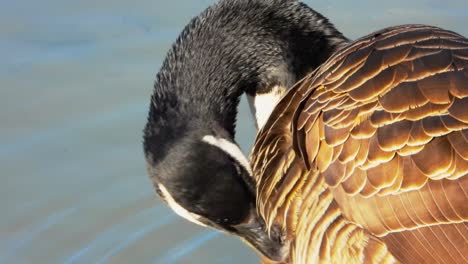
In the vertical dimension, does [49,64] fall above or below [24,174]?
above

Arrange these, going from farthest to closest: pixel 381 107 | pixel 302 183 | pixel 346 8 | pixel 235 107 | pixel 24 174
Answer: pixel 346 8, pixel 24 174, pixel 235 107, pixel 302 183, pixel 381 107

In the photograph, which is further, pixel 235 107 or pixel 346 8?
pixel 346 8

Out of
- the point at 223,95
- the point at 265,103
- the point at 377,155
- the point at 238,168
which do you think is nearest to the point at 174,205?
the point at 238,168

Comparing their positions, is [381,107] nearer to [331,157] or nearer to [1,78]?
[331,157]

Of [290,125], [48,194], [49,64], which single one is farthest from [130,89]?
[290,125]

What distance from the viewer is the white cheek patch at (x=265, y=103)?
526cm

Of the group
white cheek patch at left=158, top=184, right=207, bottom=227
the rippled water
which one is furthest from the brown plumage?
the rippled water

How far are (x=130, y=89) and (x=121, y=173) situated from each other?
0.85 meters

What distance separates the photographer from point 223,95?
514cm

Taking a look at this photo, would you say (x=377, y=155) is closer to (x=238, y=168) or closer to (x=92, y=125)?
(x=238, y=168)

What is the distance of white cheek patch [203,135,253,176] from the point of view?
15.6 feet

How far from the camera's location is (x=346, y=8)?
26.3ft

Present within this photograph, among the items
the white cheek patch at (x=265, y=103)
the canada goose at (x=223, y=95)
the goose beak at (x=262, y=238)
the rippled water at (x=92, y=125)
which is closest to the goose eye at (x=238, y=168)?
the canada goose at (x=223, y=95)

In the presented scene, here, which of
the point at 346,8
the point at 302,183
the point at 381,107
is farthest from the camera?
the point at 346,8
